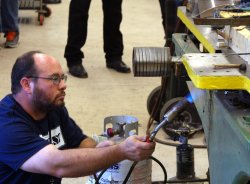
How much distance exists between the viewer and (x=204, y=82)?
1457 millimetres


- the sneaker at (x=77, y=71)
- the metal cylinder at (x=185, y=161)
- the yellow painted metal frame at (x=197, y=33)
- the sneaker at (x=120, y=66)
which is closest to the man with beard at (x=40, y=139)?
the yellow painted metal frame at (x=197, y=33)

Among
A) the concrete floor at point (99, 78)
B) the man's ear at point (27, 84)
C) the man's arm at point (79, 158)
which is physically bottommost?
the concrete floor at point (99, 78)

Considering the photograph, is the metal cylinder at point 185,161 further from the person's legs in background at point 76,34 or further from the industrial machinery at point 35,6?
the industrial machinery at point 35,6

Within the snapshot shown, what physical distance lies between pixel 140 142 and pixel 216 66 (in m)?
0.34

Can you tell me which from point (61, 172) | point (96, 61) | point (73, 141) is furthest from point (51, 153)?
point (96, 61)

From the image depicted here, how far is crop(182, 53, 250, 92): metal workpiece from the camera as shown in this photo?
57.3 inches

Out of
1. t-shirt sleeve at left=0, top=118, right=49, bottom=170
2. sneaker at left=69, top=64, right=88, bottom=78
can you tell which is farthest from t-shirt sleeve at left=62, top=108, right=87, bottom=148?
sneaker at left=69, top=64, right=88, bottom=78

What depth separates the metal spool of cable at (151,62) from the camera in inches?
75.0

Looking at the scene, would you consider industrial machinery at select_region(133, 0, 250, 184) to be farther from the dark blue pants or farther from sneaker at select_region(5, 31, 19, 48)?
sneaker at select_region(5, 31, 19, 48)

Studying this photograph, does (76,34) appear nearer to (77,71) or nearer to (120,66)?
(77,71)

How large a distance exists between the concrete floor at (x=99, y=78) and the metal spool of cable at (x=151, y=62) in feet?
3.25

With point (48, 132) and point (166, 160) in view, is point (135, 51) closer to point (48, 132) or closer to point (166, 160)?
point (48, 132)

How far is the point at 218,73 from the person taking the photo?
1.49 metres

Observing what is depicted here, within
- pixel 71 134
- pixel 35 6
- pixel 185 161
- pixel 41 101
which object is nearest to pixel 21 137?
pixel 41 101
